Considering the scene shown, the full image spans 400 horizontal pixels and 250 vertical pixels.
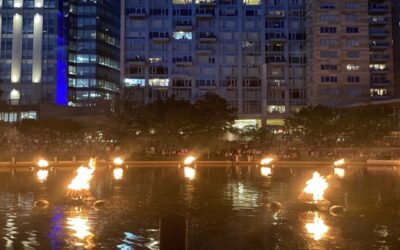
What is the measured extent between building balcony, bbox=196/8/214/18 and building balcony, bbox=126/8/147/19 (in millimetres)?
12019

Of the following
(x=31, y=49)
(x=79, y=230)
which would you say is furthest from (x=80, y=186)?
(x=31, y=49)

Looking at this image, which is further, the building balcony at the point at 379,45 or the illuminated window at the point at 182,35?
the illuminated window at the point at 182,35

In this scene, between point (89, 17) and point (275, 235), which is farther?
point (89, 17)

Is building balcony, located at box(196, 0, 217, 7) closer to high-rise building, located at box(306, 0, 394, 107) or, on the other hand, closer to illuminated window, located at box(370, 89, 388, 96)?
high-rise building, located at box(306, 0, 394, 107)

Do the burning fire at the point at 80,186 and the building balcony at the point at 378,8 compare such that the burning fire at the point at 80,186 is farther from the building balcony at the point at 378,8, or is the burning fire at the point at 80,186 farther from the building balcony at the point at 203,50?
the building balcony at the point at 378,8

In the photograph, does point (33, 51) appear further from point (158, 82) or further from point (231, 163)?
point (231, 163)

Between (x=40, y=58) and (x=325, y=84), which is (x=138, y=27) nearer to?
(x=40, y=58)

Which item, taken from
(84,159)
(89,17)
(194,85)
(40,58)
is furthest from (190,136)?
(89,17)

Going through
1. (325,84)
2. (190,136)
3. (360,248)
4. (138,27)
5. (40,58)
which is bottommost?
(360,248)

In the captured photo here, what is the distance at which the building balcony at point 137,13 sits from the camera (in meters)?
106

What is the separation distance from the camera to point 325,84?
101 metres

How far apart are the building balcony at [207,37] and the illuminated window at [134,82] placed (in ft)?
52.5

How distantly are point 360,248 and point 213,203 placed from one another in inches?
367

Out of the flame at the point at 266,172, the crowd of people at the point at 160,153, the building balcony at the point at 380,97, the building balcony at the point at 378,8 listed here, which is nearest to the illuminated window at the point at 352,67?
the building balcony at the point at 380,97
